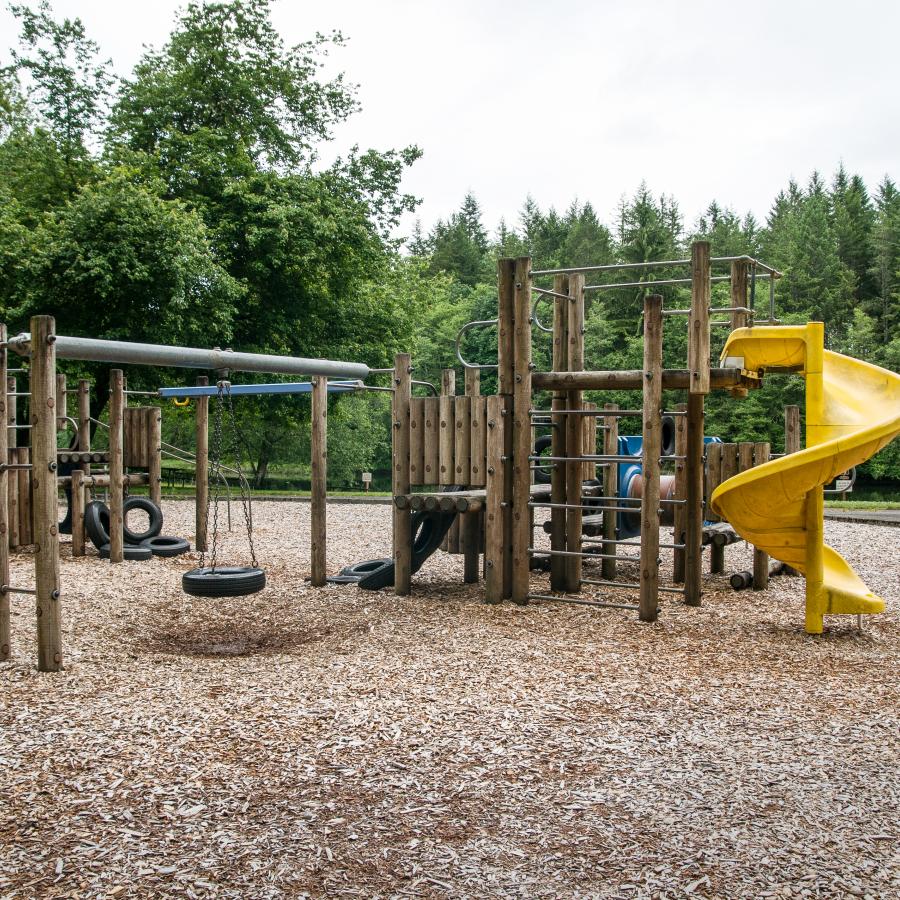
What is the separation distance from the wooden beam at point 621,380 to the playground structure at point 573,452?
0.06 feet

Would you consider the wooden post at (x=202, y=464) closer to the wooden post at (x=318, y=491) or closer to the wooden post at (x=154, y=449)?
the wooden post at (x=154, y=449)

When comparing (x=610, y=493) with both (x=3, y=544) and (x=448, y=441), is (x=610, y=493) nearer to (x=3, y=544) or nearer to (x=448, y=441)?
(x=448, y=441)

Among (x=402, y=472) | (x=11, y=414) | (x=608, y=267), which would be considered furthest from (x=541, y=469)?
(x=11, y=414)

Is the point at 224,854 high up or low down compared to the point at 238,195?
down

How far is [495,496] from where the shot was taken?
8531mm

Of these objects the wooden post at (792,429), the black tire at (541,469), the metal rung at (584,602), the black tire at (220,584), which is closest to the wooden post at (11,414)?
the black tire at (220,584)

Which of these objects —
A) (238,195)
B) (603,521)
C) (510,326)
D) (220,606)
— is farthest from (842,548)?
(238,195)

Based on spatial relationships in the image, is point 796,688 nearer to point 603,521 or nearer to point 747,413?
point 603,521

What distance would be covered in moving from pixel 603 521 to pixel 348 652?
14.7 ft

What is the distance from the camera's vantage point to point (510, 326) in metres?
8.56

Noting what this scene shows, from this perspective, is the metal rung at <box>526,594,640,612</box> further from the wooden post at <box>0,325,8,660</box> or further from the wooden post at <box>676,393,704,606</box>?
the wooden post at <box>0,325,8,660</box>

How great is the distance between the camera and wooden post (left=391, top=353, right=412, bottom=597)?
909 centimetres

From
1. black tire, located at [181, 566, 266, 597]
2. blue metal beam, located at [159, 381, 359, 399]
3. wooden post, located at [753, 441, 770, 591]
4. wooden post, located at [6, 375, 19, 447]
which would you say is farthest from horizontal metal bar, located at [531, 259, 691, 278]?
wooden post, located at [6, 375, 19, 447]

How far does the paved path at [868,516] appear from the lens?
674 inches
